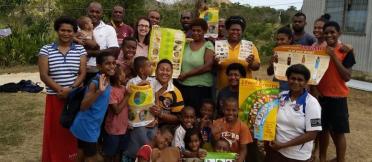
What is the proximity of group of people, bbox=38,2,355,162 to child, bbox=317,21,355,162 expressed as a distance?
1 cm

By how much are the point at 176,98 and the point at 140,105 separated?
1.37ft

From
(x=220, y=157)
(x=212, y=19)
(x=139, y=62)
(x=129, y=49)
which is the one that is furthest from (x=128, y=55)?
(x=220, y=157)

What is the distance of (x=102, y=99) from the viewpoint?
411 centimetres

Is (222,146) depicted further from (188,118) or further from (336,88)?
(336,88)

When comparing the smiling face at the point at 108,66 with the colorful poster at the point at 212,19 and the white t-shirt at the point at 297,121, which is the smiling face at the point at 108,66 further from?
the colorful poster at the point at 212,19

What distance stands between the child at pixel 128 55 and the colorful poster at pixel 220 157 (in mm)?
1244

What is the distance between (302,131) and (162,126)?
148 cm

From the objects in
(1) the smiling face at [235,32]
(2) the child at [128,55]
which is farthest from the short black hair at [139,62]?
(1) the smiling face at [235,32]

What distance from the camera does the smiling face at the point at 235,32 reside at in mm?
4793

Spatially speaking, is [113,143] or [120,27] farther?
[120,27]

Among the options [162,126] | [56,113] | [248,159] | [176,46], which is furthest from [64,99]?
[248,159]

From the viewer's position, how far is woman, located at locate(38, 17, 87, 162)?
427cm

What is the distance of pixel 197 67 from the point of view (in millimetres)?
4871

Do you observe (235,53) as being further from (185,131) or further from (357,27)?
(357,27)
